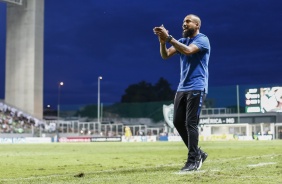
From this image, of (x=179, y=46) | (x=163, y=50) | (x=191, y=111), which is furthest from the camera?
(x=163, y=50)

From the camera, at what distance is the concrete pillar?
68.7 m

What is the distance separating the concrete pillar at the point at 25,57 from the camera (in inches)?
2704

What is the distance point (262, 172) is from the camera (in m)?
6.78

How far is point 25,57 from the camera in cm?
6938

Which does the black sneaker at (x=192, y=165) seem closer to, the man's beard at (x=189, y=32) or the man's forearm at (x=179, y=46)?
the man's forearm at (x=179, y=46)

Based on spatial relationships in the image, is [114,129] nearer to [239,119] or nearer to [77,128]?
[77,128]

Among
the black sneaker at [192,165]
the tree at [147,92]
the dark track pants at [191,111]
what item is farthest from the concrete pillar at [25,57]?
the black sneaker at [192,165]

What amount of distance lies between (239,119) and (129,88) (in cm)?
5668

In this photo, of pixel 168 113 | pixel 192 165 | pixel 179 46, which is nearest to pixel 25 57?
pixel 168 113

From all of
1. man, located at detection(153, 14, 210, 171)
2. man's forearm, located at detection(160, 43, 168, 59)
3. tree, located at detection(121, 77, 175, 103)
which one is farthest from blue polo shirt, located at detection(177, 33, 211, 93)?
tree, located at detection(121, 77, 175, 103)

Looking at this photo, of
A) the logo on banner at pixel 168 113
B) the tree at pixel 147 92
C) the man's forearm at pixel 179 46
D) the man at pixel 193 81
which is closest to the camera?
the man's forearm at pixel 179 46

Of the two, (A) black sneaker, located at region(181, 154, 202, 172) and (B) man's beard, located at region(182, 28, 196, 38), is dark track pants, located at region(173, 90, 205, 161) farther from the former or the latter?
(B) man's beard, located at region(182, 28, 196, 38)

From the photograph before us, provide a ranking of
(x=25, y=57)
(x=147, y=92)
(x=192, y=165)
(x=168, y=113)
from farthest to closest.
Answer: (x=147, y=92), (x=25, y=57), (x=168, y=113), (x=192, y=165)

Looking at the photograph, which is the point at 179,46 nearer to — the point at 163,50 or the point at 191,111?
the point at 163,50
